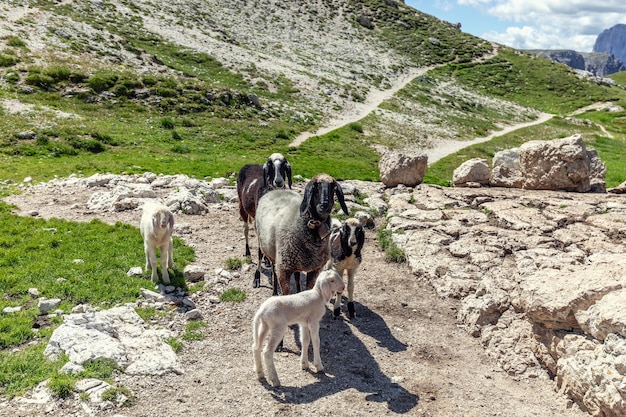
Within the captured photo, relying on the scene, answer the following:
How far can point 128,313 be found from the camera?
10.9 metres

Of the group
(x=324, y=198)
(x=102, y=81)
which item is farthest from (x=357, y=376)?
(x=102, y=81)

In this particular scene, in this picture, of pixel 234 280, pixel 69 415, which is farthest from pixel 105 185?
pixel 69 415

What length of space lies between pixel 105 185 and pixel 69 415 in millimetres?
16114

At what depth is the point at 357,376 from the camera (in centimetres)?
958

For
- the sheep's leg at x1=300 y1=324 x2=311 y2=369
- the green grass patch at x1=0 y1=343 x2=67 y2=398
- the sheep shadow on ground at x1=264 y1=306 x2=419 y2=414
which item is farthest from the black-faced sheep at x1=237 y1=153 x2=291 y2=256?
the green grass patch at x1=0 y1=343 x2=67 y2=398

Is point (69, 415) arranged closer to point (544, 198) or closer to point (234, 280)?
point (234, 280)

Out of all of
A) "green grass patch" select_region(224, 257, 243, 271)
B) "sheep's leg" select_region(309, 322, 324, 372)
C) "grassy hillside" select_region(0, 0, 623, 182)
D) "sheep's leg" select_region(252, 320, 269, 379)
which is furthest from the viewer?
"grassy hillside" select_region(0, 0, 623, 182)

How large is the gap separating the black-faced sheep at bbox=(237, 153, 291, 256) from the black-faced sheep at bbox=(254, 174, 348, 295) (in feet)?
8.06

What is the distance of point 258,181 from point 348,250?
438 centimetres

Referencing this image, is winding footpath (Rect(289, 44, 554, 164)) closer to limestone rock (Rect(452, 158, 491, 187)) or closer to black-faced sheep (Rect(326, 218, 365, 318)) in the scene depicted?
limestone rock (Rect(452, 158, 491, 187))

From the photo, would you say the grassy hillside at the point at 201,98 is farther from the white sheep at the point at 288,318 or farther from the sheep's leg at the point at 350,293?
the white sheep at the point at 288,318

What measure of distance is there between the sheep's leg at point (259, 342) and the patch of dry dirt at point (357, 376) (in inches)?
8.8

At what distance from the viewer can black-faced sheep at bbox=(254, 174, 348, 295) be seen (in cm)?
1013

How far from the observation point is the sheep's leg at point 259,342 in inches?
346
